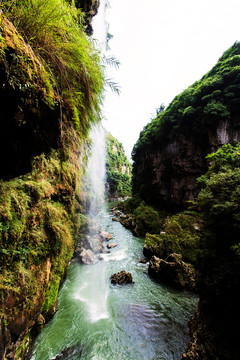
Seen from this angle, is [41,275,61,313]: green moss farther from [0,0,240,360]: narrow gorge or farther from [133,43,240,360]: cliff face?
[133,43,240,360]: cliff face

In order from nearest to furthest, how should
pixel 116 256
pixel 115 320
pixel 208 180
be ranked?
pixel 208 180, pixel 115 320, pixel 116 256

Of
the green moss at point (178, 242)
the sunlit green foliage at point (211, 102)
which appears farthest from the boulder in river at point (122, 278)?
the sunlit green foliage at point (211, 102)

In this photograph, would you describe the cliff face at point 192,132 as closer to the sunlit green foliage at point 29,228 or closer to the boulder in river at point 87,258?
the boulder in river at point 87,258

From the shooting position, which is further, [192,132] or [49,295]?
[192,132]

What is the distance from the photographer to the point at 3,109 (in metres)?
1.47

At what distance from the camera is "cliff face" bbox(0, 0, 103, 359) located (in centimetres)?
150

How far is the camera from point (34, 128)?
1811 mm

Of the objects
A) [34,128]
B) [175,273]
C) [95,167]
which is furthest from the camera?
[95,167]

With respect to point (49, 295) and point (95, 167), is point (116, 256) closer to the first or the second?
point (49, 295)

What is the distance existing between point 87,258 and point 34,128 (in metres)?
9.12

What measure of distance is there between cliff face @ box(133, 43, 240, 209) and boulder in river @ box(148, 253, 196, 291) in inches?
375

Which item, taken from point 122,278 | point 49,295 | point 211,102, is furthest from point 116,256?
point 211,102

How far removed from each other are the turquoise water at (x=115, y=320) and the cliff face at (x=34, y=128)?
1188 millimetres

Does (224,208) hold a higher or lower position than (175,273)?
higher
